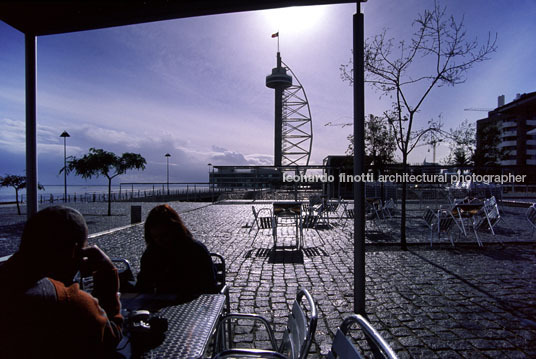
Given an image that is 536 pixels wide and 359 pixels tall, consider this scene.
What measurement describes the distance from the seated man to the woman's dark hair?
0.78 m

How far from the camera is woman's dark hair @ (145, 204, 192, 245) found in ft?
6.33

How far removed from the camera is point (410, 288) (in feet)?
11.8

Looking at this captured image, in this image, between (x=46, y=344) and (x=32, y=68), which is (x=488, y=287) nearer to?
(x=46, y=344)

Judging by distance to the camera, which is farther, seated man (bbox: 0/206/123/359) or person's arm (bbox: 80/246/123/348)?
person's arm (bbox: 80/246/123/348)

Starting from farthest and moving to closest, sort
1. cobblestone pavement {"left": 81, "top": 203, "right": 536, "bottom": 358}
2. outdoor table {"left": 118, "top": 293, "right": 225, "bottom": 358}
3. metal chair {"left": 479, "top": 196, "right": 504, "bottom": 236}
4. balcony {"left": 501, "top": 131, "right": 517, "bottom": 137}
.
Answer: balcony {"left": 501, "top": 131, "right": 517, "bottom": 137} → metal chair {"left": 479, "top": 196, "right": 504, "bottom": 236} → cobblestone pavement {"left": 81, "top": 203, "right": 536, "bottom": 358} → outdoor table {"left": 118, "top": 293, "right": 225, "bottom": 358}

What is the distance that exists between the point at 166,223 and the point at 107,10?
1.50 m

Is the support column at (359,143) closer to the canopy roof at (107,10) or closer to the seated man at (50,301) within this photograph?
the canopy roof at (107,10)

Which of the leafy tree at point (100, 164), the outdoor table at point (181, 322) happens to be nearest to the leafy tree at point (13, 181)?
the leafy tree at point (100, 164)

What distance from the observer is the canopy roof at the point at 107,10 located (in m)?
1.99

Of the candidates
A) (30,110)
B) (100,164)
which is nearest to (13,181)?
(100,164)

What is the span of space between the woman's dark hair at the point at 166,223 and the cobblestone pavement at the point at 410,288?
1057mm

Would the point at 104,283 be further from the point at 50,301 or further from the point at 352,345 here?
the point at 352,345

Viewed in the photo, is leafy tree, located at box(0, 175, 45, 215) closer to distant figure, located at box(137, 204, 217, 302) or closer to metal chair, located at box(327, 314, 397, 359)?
distant figure, located at box(137, 204, 217, 302)

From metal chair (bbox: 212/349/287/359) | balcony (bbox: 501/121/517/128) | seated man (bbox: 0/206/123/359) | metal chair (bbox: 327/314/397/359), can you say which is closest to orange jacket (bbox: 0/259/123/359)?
seated man (bbox: 0/206/123/359)
